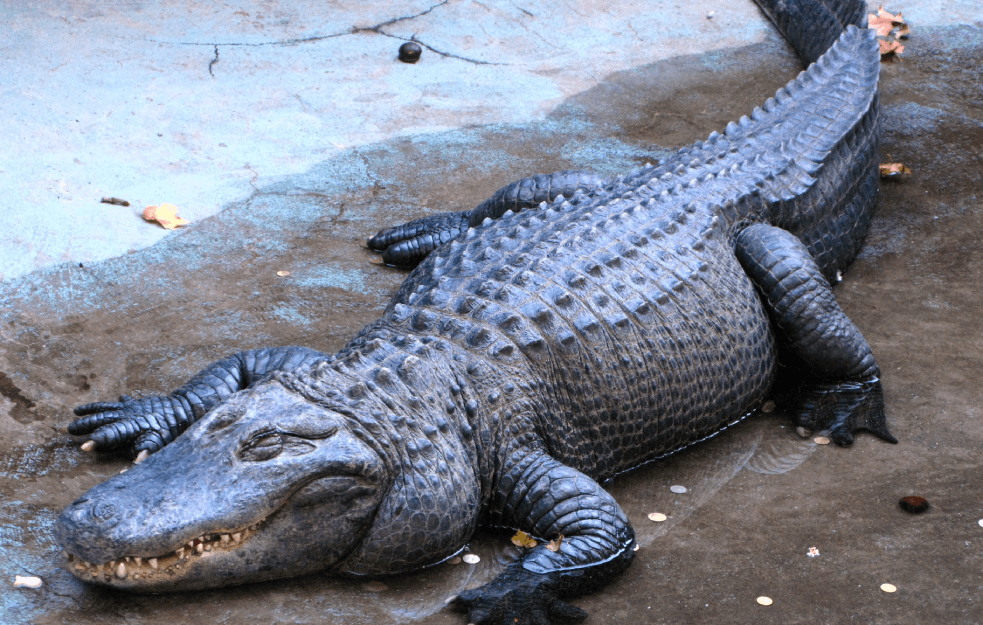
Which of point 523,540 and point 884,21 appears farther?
point 884,21

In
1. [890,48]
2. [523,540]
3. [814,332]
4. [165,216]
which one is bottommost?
[523,540]

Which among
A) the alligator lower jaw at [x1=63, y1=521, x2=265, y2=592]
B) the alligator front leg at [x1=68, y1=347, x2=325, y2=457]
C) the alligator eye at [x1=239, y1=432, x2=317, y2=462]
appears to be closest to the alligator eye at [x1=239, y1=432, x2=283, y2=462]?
the alligator eye at [x1=239, y1=432, x2=317, y2=462]

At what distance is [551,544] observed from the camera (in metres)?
3.07

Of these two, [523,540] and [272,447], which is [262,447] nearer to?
[272,447]

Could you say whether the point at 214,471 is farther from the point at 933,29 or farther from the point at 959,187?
the point at 933,29

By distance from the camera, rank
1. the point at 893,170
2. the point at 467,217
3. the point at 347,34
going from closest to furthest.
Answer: the point at 467,217 → the point at 893,170 → the point at 347,34

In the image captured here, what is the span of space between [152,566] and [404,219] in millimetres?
2988

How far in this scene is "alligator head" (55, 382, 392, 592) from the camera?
8.50ft

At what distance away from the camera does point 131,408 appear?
3584mm

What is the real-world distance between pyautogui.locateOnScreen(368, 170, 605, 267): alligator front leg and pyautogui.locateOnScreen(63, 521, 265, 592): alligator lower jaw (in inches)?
93.4

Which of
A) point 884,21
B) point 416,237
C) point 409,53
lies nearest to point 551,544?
point 416,237

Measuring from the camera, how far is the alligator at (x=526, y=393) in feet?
9.05

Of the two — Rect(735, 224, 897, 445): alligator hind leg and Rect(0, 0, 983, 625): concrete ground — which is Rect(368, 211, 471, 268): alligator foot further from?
Rect(735, 224, 897, 445): alligator hind leg

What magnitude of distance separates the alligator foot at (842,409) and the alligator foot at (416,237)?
6.44ft
